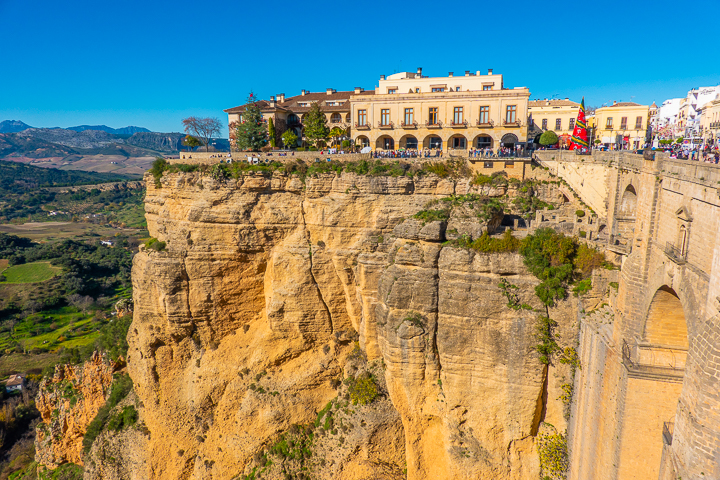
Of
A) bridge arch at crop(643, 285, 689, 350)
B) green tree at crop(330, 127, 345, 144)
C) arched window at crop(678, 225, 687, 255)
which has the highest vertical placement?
green tree at crop(330, 127, 345, 144)

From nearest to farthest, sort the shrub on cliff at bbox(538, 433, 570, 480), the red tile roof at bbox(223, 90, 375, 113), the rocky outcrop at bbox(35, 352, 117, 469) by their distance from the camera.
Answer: the shrub on cliff at bbox(538, 433, 570, 480), the rocky outcrop at bbox(35, 352, 117, 469), the red tile roof at bbox(223, 90, 375, 113)

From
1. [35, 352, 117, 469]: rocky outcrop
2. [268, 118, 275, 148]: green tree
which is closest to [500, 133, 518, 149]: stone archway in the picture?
[268, 118, 275, 148]: green tree

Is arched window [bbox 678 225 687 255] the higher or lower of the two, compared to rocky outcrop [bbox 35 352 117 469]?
higher

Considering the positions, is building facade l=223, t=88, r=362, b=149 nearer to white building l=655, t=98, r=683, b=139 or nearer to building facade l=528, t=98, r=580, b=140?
building facade l=528, t=98, r=580, b=140

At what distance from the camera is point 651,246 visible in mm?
13969

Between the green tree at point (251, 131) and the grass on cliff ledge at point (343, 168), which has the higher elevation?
the green tree at point (251, 131)

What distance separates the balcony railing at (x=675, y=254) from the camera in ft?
38.3

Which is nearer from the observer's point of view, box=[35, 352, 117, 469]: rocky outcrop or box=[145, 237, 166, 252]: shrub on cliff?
box=[145, 237, 166, 252]: shrub on cliff

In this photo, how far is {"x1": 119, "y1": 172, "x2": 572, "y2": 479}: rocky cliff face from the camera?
1895 centimetres

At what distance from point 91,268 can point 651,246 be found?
271ft

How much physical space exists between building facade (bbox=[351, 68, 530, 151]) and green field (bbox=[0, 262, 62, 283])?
6613cm

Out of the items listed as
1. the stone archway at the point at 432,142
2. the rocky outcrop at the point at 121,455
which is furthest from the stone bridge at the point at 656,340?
the rocky outcrop at the point at 121,455

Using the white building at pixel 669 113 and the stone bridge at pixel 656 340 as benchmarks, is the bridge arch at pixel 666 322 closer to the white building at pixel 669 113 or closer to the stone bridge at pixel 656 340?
the stone bridge at pixel 656 340

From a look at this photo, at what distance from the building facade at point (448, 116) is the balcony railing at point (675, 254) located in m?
17.0
